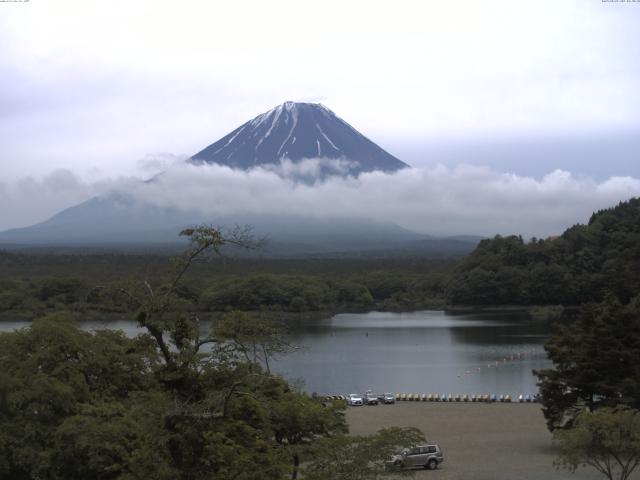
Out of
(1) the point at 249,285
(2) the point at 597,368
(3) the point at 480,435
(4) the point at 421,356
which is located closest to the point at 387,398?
(3) the point at 480,435

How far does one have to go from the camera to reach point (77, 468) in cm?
940

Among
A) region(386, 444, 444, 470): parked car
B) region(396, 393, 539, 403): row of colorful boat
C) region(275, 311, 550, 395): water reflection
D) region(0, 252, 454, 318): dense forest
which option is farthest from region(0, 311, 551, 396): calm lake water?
region(386, 444, 444, 470): parked car

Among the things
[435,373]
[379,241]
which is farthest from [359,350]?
[379,241]

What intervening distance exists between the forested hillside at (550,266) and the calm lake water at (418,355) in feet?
24.0

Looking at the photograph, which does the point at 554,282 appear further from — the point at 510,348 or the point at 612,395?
the point at 612,395

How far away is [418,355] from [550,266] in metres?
27.0

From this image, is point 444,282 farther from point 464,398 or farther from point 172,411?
point 172,411

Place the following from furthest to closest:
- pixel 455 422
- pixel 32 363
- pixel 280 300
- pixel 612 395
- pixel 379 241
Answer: pixel 379 241, pixel 280 300, pixel 455 422, pixel 612 395, pixel 32 363

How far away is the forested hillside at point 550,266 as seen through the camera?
190 ft

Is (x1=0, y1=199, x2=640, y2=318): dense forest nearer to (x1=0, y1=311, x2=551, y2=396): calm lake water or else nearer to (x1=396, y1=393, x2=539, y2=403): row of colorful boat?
(x1=0, y1=311, x2=551, y2=396): calm lake water

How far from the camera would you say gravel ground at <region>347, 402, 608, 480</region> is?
45.0 ft

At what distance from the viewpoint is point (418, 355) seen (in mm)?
35062

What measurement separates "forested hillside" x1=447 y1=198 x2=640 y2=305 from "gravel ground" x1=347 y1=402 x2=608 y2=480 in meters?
36.1

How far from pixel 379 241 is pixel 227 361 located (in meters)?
179
